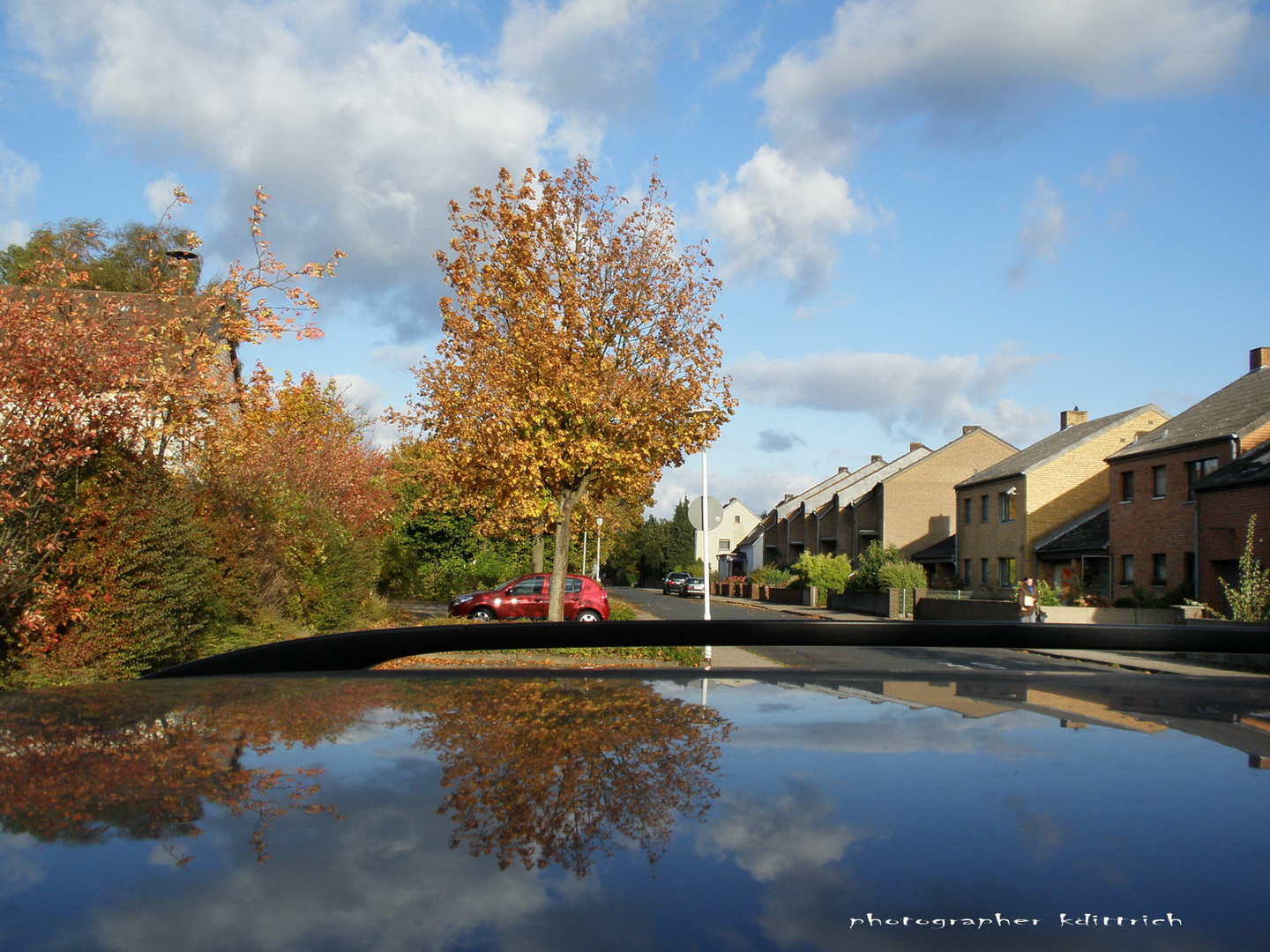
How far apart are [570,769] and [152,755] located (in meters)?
0.75

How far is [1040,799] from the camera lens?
1.57m

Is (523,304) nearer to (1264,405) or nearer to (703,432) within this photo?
(703,432)

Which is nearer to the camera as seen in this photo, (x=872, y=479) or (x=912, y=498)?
(x=912, y=498)

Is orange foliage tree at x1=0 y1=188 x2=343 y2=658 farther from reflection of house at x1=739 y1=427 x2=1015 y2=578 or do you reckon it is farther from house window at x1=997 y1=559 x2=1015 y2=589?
reflection of house at x1=739 y1=427 x2=1015 y2=578

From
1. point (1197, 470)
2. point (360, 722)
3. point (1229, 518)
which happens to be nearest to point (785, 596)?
point (1197, 470)

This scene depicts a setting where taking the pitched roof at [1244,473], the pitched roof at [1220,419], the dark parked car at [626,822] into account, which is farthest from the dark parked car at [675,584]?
the dark parked car at [626,822]

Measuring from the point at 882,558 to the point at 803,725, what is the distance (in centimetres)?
4642

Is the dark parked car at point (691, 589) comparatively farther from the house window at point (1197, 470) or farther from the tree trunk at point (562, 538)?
the tree trunk at point (562, 538)

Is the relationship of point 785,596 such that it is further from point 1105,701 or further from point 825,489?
point 1105,701

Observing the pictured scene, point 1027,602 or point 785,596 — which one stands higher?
point 1027,602

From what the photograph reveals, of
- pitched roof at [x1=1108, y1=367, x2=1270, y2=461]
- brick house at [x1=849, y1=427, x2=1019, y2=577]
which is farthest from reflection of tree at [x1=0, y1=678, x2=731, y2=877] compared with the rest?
brick house at [x1=849, y1=427, x2=1019, y2=577]

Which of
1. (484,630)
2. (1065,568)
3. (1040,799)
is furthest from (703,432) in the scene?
(1065,568)

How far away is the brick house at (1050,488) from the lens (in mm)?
44906

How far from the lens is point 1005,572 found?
154ft
